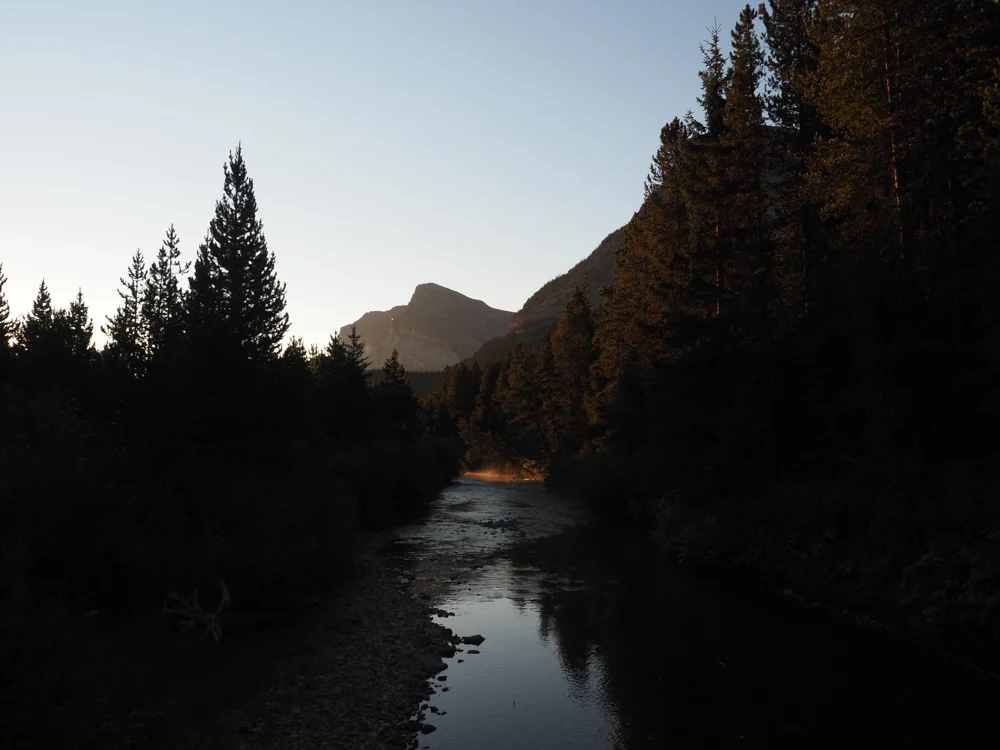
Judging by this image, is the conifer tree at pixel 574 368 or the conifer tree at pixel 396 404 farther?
the conifer tree at pixel 574 368

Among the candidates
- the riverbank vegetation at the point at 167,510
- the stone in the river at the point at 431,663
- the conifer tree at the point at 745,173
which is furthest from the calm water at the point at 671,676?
Answer: the conifer tree at the point at 745,173

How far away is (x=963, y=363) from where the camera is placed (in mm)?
21031

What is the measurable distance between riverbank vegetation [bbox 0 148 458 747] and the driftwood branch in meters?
0.08

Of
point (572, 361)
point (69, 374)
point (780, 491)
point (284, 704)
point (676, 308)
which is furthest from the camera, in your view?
point (572, 361)

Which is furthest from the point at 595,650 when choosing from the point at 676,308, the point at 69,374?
the point at 69,374

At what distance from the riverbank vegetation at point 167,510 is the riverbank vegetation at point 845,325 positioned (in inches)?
657

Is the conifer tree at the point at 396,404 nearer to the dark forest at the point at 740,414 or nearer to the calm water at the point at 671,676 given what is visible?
the dark forest at the point at 740,414

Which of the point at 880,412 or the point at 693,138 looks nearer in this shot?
the point at 880,412

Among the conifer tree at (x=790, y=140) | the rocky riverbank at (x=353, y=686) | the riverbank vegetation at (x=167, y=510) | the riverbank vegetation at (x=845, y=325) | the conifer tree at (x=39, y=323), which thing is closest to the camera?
the riverbank vegetation at (x=167, y=510)

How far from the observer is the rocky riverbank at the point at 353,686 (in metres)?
12.1

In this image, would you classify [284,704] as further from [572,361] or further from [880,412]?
[572,361]

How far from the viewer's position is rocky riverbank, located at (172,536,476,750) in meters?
12.1

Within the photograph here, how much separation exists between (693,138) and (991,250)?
967 inches

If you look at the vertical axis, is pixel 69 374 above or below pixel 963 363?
above
